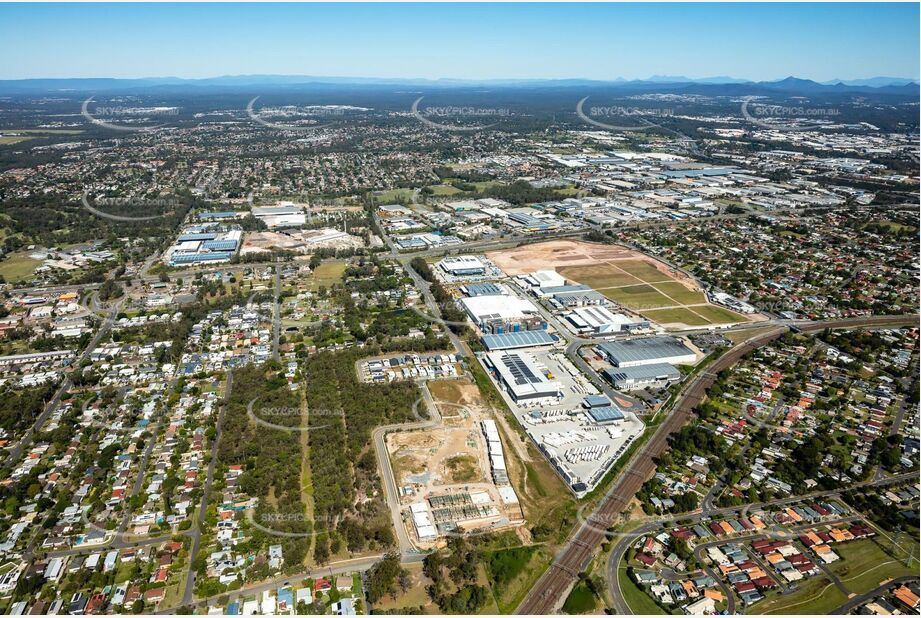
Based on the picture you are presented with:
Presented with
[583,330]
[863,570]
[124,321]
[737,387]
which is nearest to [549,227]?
[583,330]

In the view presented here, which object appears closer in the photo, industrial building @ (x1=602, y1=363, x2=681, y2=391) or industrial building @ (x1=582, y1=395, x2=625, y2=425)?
industrial building @ (x1=582, y1=395, x2=625, y2=425)

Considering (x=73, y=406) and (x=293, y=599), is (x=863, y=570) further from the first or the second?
(x=73, y=406)

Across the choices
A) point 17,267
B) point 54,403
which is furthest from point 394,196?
point 54,403

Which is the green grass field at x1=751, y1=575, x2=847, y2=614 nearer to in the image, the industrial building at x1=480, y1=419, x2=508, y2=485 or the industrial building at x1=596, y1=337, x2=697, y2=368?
the industrial building at x1=480, y1=419, x2=508, y2=485

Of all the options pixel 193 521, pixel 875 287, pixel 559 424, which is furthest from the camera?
pixel 875 287

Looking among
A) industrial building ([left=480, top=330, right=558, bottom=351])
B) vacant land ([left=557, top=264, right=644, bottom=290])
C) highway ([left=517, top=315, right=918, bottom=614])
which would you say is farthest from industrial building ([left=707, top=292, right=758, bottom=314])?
industrial building ([left=480, top=330, right=558, bottom=351])
